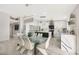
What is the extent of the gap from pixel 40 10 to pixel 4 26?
837mm

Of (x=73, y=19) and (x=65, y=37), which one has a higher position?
(x=73, y=19)

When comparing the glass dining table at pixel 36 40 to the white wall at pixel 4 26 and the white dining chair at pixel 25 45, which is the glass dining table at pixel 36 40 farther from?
the white wall at pixel 4 26

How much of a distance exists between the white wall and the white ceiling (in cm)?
12

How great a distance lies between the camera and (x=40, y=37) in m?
2.45

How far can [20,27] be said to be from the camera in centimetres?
242

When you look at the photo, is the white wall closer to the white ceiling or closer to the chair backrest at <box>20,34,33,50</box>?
the white ceiling

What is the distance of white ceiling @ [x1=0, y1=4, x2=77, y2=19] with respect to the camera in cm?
239

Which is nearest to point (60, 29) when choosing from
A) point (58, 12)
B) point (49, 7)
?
point (58, 12)

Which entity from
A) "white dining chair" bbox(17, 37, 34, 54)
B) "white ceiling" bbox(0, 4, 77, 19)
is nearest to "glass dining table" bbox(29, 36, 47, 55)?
"white dining chair" bbox(17, 37, 34, 54)

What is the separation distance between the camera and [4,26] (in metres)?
2.39

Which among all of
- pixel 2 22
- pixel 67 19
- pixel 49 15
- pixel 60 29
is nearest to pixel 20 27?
pixel 2 22
